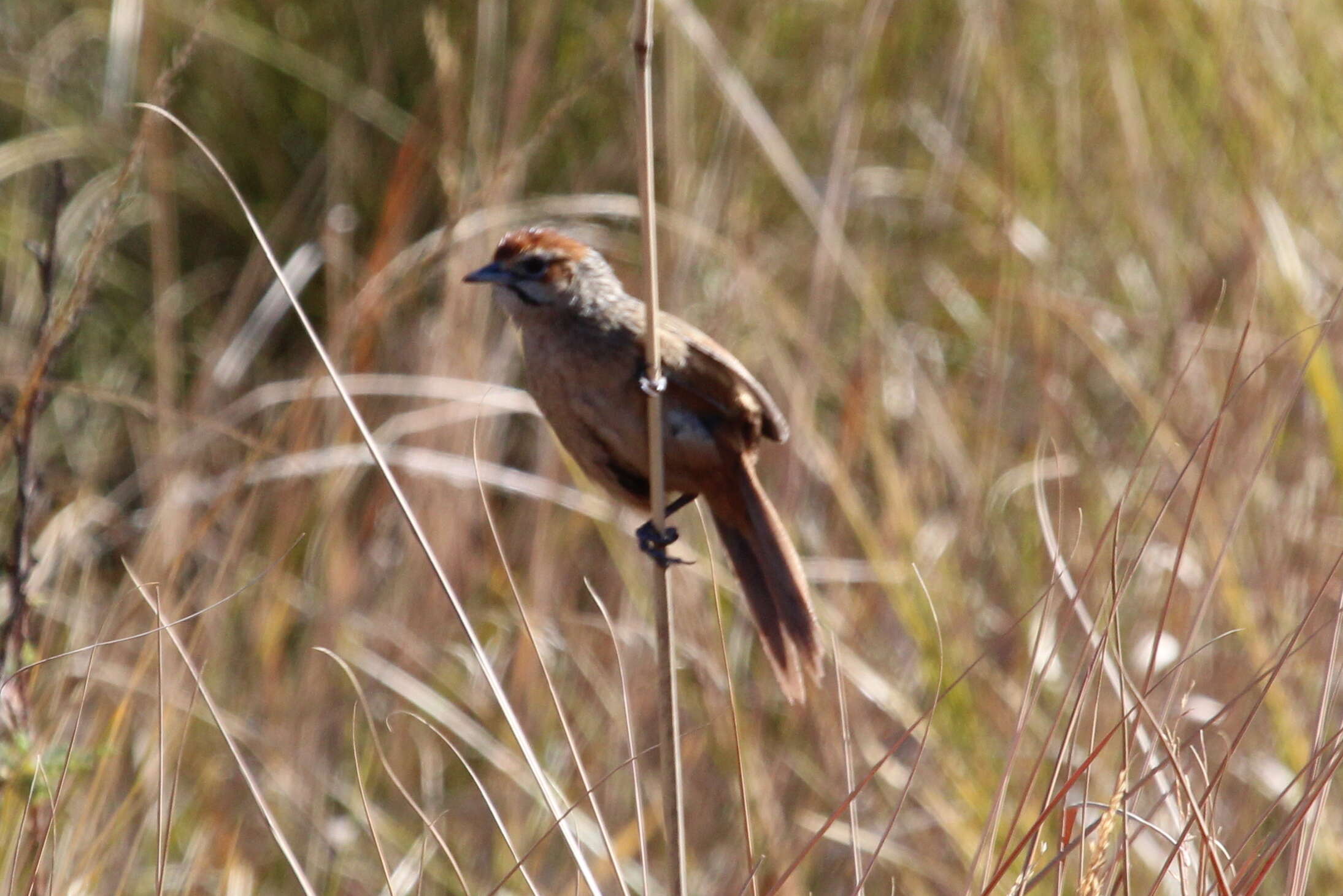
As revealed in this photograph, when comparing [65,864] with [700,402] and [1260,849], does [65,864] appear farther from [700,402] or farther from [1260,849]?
[1260,849]

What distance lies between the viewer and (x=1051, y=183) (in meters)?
4.61

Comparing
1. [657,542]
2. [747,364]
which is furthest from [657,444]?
[747,364]

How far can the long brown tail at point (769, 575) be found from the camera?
2781 mm

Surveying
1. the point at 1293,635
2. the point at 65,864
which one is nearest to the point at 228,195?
the point at 65,864

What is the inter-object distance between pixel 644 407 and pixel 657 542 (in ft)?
1.44

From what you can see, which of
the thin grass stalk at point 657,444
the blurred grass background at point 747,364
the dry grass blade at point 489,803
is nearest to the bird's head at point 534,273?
the blurred grass background at point 747,364

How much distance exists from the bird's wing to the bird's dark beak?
35 centimetres

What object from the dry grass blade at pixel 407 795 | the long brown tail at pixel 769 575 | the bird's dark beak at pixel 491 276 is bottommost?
the dry grass blade at pixel 407 795

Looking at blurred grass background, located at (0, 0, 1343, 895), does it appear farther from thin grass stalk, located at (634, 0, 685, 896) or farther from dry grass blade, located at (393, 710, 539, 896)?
dry grass blade, located at (393, 710, 539, 896)

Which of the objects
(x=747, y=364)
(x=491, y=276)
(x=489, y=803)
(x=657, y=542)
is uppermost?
(x=491, y=276)

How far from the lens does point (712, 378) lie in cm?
281

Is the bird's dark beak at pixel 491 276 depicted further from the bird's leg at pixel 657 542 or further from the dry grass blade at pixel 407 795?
the dry grass blade at pixel 407 795

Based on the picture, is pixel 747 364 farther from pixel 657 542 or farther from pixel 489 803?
pixel 489 803

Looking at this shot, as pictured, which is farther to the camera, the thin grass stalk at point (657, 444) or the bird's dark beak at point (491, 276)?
the bird's dark beak at point (491, 276)
